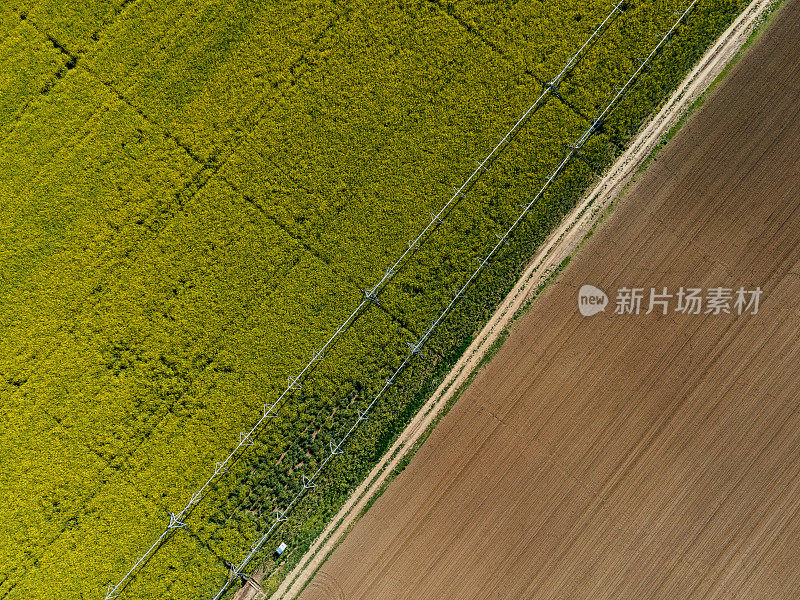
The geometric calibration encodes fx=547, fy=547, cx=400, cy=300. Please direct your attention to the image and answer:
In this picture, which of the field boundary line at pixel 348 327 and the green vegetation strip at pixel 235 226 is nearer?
the field boundary line at pixel 348 327

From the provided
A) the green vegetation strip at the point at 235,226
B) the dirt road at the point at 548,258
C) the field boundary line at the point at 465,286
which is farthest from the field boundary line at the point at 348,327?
the dirt road at the point at 548,258

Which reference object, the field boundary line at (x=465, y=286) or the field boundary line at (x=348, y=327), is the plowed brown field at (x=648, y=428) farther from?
the field boundary line at (x=348, y=327)

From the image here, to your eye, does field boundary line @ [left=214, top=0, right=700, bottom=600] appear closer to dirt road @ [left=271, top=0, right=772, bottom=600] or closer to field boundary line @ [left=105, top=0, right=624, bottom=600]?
field boundary line @ [left=105, top=0, right=624, bottom=600]

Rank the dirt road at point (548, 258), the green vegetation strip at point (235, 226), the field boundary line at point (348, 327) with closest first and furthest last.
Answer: the field boundary line at point (348, 327) → the green vegetation strip at point (235, 226) → the dirt road at point (548, 258)

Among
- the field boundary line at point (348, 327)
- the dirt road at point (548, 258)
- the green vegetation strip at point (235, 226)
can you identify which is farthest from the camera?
the dirt road at point (548, 258)

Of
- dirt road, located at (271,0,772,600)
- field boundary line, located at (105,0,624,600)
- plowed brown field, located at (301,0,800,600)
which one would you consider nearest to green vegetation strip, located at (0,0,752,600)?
field boundary line, located at (105,0,624,600)

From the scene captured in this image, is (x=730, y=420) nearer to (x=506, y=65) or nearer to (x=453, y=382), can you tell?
(x=453, y=382)

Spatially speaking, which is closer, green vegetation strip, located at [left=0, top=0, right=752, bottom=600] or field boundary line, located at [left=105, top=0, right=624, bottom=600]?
field boundary line, located at [left=105, top=0, right=624, bottom=600]
